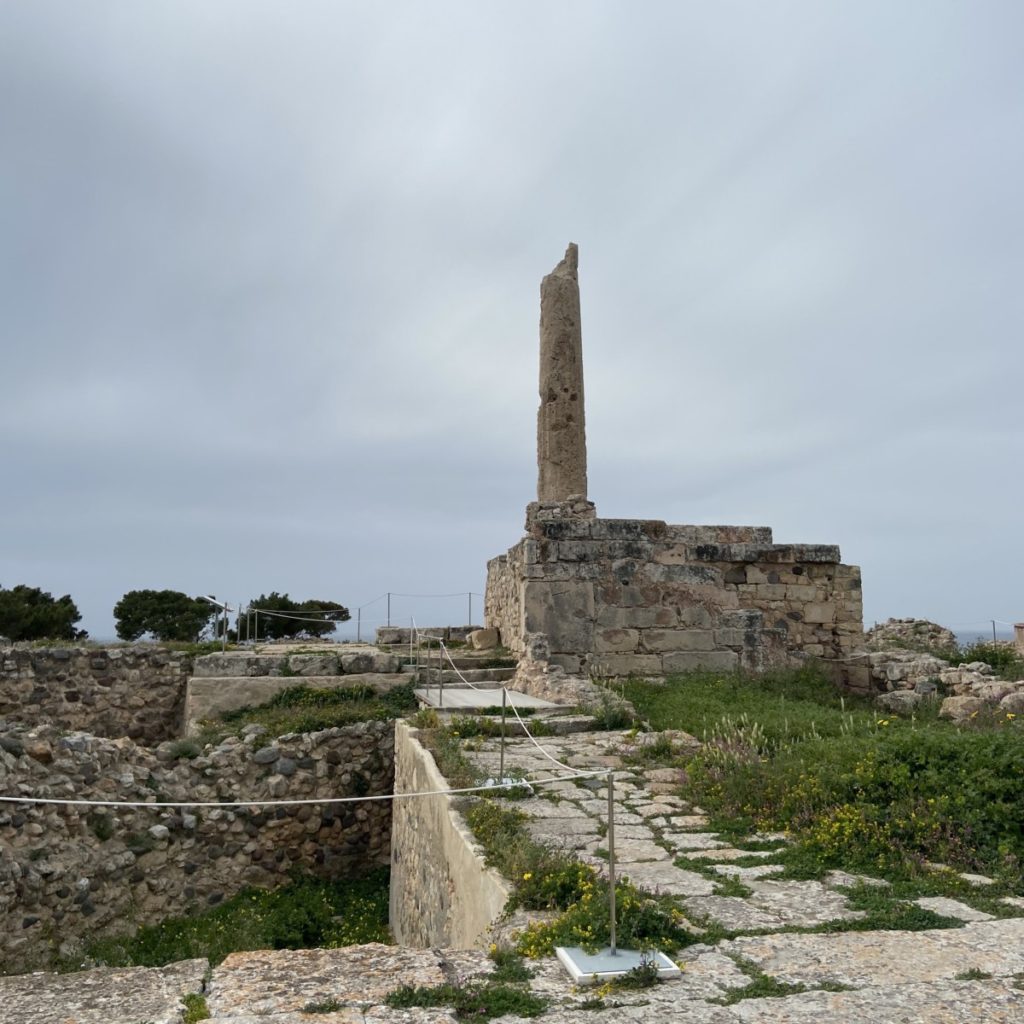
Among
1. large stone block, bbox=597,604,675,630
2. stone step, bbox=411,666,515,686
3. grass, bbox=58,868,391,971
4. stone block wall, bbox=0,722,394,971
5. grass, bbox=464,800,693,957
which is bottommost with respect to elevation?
grass, bbox=58,868,391,971

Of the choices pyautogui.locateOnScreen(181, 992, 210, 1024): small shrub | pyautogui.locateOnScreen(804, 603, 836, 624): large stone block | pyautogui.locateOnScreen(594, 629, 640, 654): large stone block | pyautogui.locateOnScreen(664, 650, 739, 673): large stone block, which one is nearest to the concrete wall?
pyautogui.locateOnScreen(181, 992, 210, 1024): small shrub

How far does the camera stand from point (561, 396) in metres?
17.2

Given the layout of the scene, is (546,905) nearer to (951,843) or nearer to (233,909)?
(951,843)

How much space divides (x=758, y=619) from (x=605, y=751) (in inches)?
228

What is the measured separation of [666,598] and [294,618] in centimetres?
1710

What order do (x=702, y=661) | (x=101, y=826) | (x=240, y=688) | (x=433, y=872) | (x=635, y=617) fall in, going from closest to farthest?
(x=433, y=872) → (x=101, y=826) → (x=240, y=688) → (x=635, y=617) → (x=702, y=661)

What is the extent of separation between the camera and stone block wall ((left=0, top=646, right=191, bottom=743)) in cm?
1417

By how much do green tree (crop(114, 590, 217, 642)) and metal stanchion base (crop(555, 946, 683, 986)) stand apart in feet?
90.6

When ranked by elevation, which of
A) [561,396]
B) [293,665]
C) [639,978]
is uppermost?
[561,396]

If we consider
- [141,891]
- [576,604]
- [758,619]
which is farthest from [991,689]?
[141,891]

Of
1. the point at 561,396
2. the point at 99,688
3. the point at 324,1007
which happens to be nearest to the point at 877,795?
the point at 324,1007

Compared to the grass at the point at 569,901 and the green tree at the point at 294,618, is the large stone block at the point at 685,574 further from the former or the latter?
the green tree at the point at 294,618

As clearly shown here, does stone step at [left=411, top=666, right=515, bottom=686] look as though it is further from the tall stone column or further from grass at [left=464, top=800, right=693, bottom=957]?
grass at [left=464, top=800, right=693, bottom=957]

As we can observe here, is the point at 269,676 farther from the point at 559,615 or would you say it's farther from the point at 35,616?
the point at 35,616
